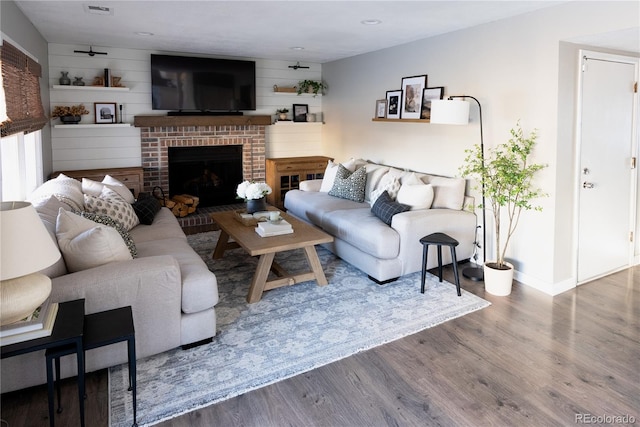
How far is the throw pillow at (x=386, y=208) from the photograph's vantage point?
420 centimetres

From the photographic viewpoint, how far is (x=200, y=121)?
20.5 ft

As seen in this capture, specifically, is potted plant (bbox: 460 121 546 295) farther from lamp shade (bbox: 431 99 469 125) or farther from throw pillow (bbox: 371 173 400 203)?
throw pillow (bbox: 371 173 400 203)

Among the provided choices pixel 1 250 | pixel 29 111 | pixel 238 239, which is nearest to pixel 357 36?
pixel 238 239

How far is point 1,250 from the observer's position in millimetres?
1727

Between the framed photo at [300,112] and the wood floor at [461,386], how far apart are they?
4752mm

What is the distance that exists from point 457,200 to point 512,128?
0.84 meters

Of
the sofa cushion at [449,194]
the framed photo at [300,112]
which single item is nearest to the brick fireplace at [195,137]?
the framed photo at [300,112]

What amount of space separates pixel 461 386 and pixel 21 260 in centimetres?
225

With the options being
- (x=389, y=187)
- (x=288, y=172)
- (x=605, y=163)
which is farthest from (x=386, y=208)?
(x=288, y=172)

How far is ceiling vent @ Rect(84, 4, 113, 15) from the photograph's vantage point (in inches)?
146

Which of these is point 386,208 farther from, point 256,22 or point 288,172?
point 288,172

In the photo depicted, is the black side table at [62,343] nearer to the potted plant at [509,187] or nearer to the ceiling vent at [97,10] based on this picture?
the ceiling vent at [97,10]

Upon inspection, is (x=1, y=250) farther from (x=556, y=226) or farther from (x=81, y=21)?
(x=556, y=226)

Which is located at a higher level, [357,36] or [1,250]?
[357,36]
